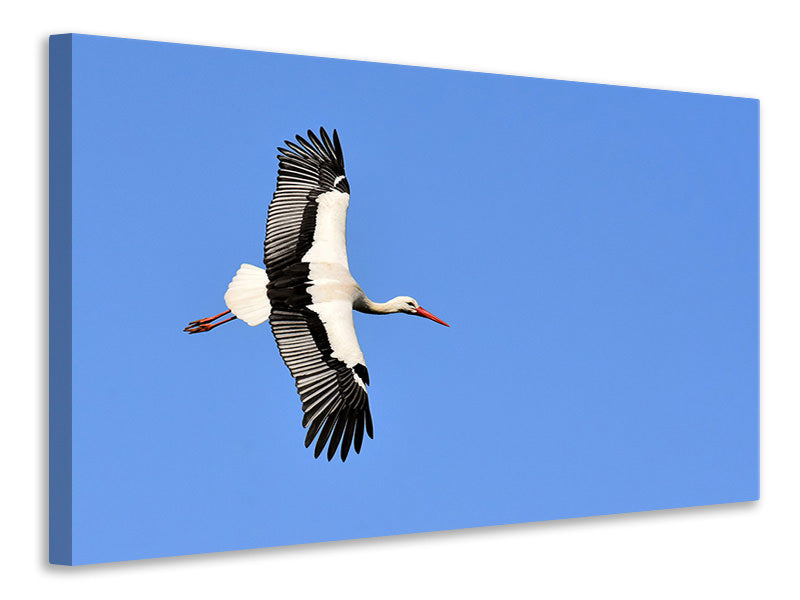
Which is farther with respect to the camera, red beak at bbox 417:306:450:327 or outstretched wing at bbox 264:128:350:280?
red beak at bbox 417:306:450:327

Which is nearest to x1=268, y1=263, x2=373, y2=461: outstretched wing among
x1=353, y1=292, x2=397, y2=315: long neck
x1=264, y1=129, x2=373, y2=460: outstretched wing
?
x1=264, y1=129, x2=373, y2=460: outstretched wing

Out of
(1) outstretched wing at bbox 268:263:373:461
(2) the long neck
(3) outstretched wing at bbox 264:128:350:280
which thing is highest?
(3) outstretched wing at bbox 264:128:350:280

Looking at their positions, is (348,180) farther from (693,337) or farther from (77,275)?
(693,337)

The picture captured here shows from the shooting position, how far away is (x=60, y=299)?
5336 millimetres

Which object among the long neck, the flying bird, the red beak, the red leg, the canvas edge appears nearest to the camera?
the canvas edge

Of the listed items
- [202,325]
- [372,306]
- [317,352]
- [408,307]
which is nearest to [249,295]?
→ [202,325]

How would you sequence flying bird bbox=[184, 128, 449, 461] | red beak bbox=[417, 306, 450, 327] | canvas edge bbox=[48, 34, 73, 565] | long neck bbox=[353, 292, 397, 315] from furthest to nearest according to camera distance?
red beak bbox=[417, 306, 450, 327] → long neck bbox=[353, 292, 397, 315] → flying bird bbox=[184, 128, 449, 461] → canvas edge bbox=[48, 34, 73, 565]

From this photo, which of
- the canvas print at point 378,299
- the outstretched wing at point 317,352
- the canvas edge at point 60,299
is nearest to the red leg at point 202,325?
the canvas print at point 378,299

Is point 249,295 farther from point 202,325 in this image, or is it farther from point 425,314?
point 425,314

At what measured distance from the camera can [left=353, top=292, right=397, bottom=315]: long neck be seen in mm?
5844

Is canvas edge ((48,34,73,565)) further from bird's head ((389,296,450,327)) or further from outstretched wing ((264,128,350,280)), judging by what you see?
bird's head ((389,296,450,327))

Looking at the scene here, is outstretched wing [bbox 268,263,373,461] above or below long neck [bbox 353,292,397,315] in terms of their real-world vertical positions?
below

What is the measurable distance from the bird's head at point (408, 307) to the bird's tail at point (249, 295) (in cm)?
56

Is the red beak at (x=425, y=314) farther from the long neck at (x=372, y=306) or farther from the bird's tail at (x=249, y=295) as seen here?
Answer: the bird's tail at (x=249, y=295)
